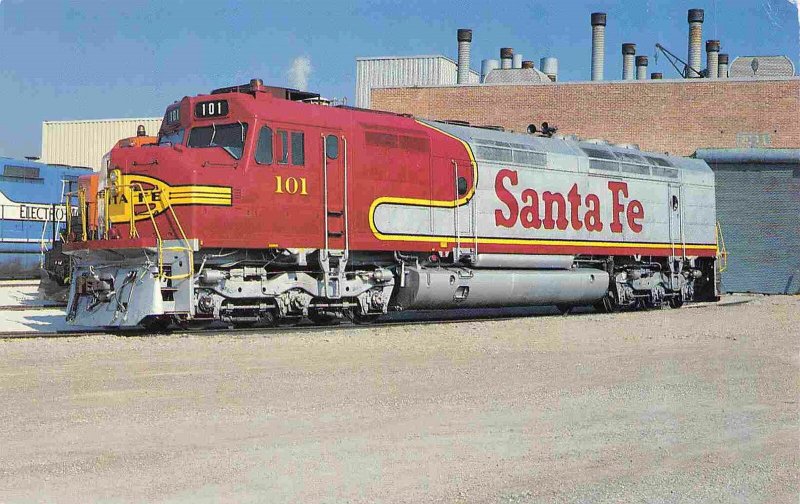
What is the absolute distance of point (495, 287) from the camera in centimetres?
1909

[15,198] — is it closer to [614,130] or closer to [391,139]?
[391,139]

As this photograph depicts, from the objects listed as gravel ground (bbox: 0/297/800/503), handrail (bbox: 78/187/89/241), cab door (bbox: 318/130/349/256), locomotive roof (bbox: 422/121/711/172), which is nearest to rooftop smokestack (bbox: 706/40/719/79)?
locomotive roof (bbox: 422/121/711/172)

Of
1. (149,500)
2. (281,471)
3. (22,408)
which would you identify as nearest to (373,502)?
(281,471)

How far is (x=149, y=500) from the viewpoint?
585cm

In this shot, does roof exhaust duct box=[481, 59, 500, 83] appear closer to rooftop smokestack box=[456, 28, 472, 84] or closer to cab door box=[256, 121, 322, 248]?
rooftop smokestack box=[456, 28, 472, 84]

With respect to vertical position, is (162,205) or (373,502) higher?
(162,205)

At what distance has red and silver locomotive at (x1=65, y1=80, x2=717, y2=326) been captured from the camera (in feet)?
47.8

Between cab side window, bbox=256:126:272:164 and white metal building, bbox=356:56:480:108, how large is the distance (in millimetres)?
28957

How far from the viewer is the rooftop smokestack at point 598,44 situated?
4122cm

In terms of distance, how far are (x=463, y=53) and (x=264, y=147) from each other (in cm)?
2849

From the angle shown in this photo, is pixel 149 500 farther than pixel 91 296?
No

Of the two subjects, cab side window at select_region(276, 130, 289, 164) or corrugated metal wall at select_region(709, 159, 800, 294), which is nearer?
cab side window at select_region(276, 130, 289, 164)

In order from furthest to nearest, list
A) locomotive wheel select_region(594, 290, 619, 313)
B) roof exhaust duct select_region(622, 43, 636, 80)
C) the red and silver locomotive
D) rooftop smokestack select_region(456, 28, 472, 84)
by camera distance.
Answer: roof exhaust duct select_region(622, 43, 636, 80) → rooftop smokestack select_region(456, 28, 472, 84) → locomotive wheel select_region(594, 290, 619, 313) → the red and silver locomotive

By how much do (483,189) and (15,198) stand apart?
1713 centimetres
